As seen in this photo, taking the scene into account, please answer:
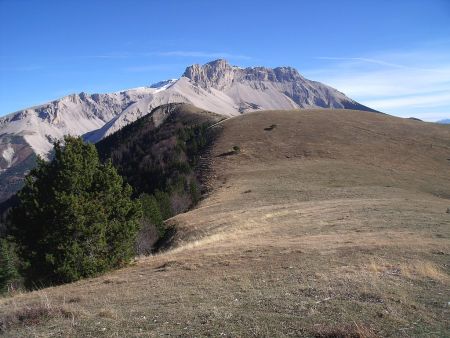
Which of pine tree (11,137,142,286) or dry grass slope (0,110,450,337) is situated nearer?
dry grass slope (0,110,450,337)

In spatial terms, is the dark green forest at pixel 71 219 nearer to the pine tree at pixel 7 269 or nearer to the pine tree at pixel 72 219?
the pine tree at pixel 72 219

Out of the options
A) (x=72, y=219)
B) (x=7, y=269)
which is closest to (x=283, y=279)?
(x=72, y=219)

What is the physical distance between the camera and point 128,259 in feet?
71.7

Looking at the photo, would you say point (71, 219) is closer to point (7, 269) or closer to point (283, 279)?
point (283, 279)

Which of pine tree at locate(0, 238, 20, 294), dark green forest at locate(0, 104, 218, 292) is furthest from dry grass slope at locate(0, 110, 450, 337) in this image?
pine tree at locate(0, 238, 20, 294)

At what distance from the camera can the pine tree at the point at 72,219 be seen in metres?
19.7

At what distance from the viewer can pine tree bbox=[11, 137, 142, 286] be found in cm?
1973

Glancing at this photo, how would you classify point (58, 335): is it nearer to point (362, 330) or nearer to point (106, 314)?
point (106, 314)

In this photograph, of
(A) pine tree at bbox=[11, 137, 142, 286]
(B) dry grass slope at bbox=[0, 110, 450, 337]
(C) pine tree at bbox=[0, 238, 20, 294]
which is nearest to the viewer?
(B) dry grass slope at bbox=[0, 110, 450, 337]

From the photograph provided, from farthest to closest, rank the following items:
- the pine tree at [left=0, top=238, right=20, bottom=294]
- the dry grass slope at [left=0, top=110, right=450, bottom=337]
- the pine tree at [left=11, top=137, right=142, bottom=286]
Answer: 1. the pine tree at [left=0, top=238, right=20, bottom=294]
2. the pine tree at [left=11, top=137, right=142, bottom=286]
3. the dry grass slope at [left=0, top=110, right=450, bottom=337]

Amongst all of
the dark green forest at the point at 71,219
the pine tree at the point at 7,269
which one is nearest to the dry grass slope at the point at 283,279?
the dark green forest at the point at 71,219

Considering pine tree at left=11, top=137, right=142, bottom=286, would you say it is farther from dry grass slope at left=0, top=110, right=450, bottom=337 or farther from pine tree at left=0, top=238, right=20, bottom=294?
pine tree at left=0, top=238, right=20, bottom=294

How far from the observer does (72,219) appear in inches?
792

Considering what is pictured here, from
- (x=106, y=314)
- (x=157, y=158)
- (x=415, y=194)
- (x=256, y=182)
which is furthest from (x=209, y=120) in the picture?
(x=106, y=314)
